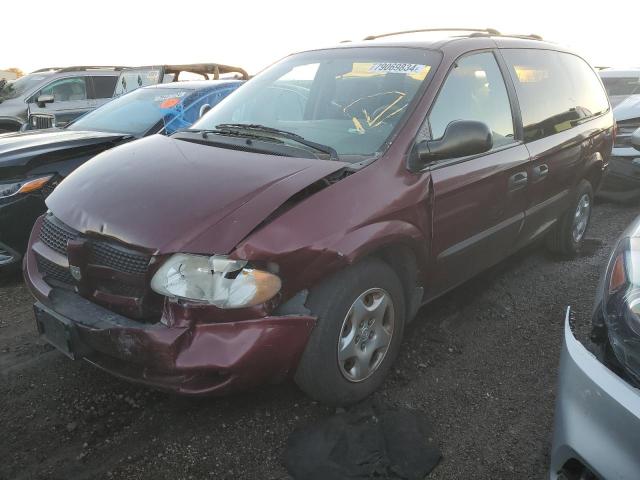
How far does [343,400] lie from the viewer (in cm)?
247

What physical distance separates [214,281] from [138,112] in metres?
3.79

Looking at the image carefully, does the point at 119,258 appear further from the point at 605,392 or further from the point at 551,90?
the point at 551,90

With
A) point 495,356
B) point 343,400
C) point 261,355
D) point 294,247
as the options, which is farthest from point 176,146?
point 495,356

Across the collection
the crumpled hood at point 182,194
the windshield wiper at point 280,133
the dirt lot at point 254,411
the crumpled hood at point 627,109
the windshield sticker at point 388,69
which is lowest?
the dirt lot at point 254,411

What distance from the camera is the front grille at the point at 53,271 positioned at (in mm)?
2473

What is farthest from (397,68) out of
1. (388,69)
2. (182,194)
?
(182,194)

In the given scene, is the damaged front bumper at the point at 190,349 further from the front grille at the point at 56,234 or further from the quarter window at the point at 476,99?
the quarter window at the point at 476,99

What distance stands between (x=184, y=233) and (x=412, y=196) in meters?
1.13

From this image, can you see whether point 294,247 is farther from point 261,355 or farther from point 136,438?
point 136,438

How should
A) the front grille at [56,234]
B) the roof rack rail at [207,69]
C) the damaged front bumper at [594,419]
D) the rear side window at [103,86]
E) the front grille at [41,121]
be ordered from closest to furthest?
the damaged front bumper at [594,419] < the front grille at [56,234] < the front grille at [41,121] < the roof rack rail at [207,69] < the rear side window at [103,86]

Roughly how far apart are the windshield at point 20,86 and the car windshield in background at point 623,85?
991 centimetres

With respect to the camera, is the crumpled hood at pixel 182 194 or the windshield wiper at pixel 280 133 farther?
the windshield wiper at pixel 280 133

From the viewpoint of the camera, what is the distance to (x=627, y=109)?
22.0ft

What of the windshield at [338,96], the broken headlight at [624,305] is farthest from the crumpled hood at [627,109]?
the broken headlight at [624,305]
